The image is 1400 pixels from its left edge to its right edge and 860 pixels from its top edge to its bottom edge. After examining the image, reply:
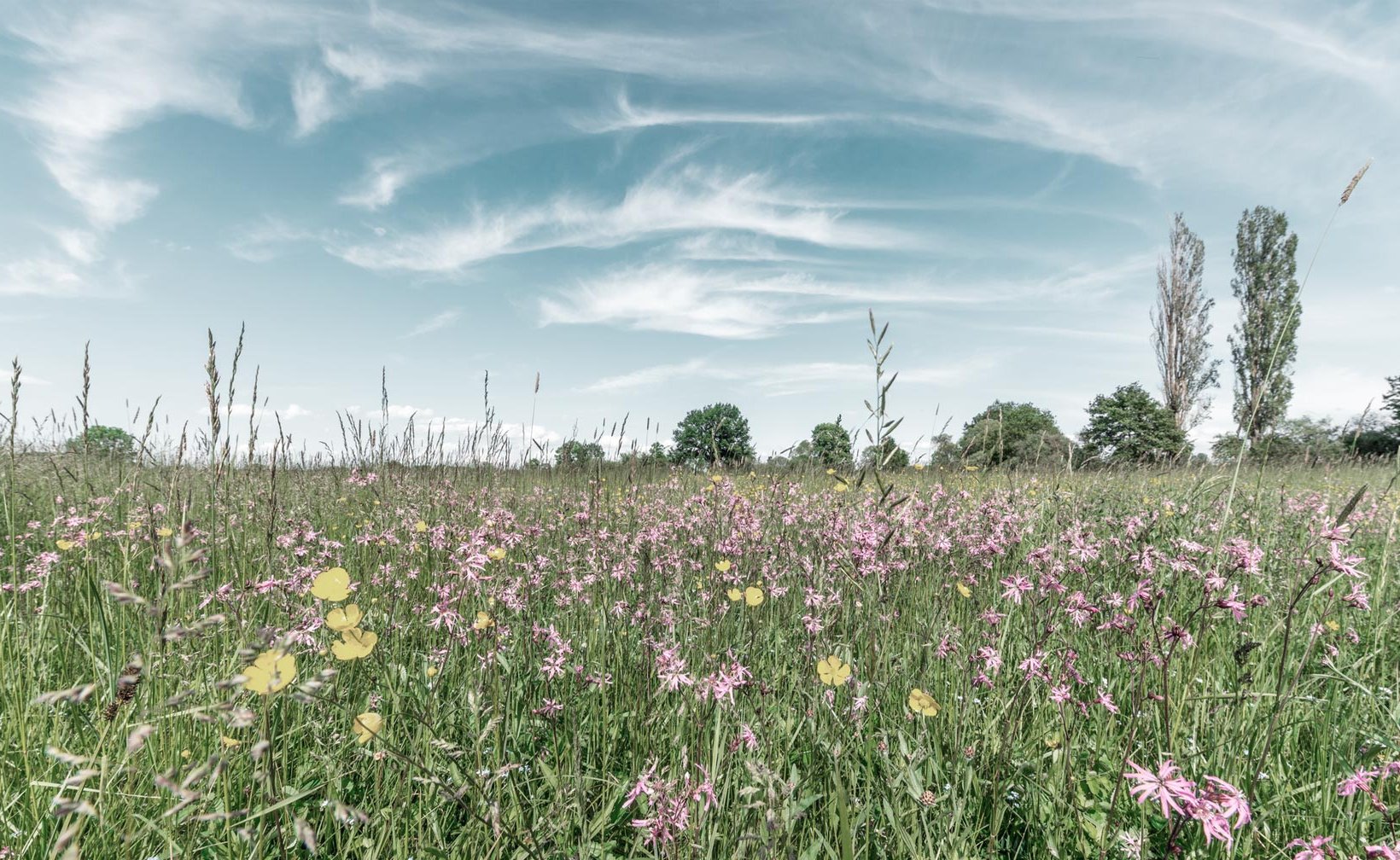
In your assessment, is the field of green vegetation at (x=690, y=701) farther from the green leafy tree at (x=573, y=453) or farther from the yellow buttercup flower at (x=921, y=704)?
the green leafy tree at (x=573, y=453)

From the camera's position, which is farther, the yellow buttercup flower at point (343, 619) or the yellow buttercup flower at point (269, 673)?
the yellow buttercup flower at point (343, 619)

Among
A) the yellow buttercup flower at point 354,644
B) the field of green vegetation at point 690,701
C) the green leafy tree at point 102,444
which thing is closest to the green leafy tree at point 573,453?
the field of green vegetation at point 690,701

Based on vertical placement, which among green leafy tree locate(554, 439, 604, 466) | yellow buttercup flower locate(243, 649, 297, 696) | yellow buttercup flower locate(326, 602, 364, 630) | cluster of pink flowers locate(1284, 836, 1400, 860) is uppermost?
green leafy tree locate(554, 439, 604, 466)

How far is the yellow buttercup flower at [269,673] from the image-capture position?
1021 millimetres

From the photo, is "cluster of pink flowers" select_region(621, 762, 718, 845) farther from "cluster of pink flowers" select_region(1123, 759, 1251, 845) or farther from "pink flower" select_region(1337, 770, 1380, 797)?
"pink flower" select_region(1337, 770, 1380, 797)

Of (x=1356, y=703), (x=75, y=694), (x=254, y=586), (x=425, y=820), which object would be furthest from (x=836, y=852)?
(x=1356, y=703)

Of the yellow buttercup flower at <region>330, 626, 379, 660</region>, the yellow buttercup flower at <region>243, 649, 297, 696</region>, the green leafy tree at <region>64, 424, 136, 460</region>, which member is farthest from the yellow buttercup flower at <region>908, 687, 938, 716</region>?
the green leafy tree at <region>64, 424, 136, 460</region>

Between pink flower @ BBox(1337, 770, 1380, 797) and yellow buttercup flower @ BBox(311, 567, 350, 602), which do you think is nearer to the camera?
yellow buttercup flower @ BBox(311, 567, 350, 602)

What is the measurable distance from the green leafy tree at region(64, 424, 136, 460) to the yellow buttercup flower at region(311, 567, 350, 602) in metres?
1.87

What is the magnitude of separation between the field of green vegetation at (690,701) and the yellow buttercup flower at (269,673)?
10 millimetres

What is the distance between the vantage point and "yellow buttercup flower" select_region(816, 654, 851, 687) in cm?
178

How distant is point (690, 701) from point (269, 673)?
109 centimetres

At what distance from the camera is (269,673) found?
1.09m

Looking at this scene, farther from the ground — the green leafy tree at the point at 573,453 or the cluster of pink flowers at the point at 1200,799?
the green leafy tree at the point at 573,453
